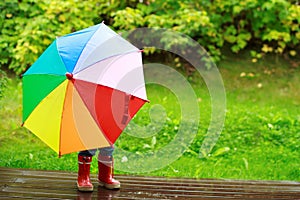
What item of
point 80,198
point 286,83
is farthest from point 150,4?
point 80,198

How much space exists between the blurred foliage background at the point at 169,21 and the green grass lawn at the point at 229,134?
455mm

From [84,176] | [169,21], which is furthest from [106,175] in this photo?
[169,21]

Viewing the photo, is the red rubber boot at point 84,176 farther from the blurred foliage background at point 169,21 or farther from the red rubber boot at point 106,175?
the blurred foliage background at point 169,21

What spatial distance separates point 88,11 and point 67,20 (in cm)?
36

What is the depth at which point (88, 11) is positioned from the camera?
7.67 m

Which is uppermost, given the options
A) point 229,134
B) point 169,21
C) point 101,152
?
point 169,21

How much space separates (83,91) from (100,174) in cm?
84

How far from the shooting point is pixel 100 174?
146 inches

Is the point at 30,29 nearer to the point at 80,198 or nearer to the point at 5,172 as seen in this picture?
the point at 5,172

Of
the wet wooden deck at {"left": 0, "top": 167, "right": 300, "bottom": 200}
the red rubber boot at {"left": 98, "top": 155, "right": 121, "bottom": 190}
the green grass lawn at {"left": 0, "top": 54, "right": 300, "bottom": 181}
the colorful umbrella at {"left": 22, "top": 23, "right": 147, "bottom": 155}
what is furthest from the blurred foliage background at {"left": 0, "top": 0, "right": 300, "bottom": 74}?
the colorful umbrella at {"left": 22, "top": 23, "right": 147, "bottom": 155}

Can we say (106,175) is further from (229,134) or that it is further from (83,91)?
(229,134)

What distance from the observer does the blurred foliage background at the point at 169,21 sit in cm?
725

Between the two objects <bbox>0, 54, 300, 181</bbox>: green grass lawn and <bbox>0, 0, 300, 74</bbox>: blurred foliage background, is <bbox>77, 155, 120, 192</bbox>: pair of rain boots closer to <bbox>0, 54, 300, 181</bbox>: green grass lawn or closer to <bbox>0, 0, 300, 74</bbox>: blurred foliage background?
<bbox>0, 54, 300, 181</bbox>: green grass lawn

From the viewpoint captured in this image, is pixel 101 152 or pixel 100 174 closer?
pixel 101 152
